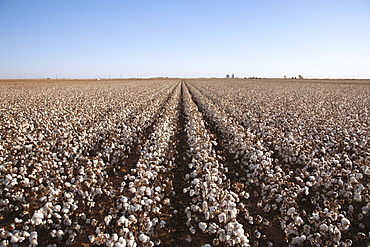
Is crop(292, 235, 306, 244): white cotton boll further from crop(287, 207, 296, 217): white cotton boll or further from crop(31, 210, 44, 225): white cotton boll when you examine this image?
crop(31, 210, 44, 225): white cotton boll

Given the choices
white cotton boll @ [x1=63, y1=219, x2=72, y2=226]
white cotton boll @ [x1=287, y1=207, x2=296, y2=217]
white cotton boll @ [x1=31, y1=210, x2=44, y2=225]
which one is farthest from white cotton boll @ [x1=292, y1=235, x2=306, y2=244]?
white cotton boll @ [x1=31, y1=210, x2=44, y2=225]

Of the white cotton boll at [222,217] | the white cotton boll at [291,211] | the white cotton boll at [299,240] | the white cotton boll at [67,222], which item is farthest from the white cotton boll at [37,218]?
the white cotton boll at [291,211]

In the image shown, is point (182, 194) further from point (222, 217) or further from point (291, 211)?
point (291, 211)

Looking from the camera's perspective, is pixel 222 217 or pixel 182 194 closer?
pixel 222 217

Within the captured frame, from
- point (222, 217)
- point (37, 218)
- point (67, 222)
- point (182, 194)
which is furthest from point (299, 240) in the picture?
point (37, 218)

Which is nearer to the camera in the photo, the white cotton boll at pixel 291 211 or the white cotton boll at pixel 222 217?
the white cotton boll at pixel 222 217

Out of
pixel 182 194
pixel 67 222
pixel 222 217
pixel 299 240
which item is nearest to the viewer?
pixel 299 240

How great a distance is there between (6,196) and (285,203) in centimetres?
600

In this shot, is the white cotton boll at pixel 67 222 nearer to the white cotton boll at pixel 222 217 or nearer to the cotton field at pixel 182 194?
the cotton field at pixel 182 194

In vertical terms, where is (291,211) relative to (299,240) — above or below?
above

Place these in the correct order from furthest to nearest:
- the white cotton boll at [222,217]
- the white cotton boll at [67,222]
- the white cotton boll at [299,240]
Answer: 1. the white cotton boll at [67,222]
2. the white cotton boll at [222,217]
3. the white cotton boll at [299,240]

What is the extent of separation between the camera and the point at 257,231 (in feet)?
13.7

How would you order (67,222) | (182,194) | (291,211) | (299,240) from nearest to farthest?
(299,240) < (67,222) < (291,211) < (182,194)

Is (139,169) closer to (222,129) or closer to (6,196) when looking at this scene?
(6,196)
